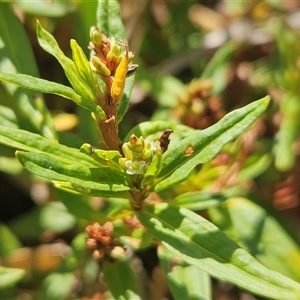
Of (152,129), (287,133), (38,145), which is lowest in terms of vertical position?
(287,133)

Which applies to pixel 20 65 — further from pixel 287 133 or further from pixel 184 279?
pixel 287 133

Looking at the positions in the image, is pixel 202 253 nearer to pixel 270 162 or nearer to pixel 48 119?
pixel 48 119

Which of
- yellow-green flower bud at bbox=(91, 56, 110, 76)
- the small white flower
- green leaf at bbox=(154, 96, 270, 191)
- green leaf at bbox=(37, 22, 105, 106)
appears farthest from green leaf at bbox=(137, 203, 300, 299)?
yellow-green flower bud at bbox=(91, 56, 110, 76)

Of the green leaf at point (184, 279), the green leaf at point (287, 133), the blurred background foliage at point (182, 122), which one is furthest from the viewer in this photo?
the green leaf at point (287, 133)

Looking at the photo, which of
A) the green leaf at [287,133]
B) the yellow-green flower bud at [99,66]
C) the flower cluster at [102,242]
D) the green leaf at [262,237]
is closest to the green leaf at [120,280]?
the flower cluster at [102,242]

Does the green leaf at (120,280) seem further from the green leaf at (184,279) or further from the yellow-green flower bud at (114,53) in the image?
the yellow-green flower bud at (114,53)

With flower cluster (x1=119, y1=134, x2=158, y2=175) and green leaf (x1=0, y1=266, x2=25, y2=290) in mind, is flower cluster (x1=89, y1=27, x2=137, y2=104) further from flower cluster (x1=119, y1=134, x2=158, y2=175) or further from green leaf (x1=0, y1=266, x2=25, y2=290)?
green leaf (x1=0, y1=266, x2=25, y2=290)

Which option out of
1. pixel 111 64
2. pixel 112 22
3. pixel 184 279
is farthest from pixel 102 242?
pixel 112 22
